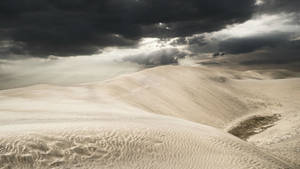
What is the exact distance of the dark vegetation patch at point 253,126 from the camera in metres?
20.3

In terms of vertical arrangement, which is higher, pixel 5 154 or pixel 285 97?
pixel 5 154

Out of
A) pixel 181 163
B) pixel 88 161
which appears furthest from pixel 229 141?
pixel 88 161

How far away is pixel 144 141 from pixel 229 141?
11.1ft

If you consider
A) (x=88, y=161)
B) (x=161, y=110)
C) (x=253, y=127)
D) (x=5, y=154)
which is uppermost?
(x=5, y=154)

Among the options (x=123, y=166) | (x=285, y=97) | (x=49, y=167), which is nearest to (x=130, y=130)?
(x=123, y=166)

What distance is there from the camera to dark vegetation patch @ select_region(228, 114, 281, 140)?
20.3 m

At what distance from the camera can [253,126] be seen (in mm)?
23109

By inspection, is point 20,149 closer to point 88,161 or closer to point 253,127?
point 88,161

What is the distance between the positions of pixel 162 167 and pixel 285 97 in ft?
115

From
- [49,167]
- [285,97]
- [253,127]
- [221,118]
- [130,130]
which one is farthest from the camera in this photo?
[285,97]

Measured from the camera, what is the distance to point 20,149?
680 centimetres

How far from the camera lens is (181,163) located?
7.51 m

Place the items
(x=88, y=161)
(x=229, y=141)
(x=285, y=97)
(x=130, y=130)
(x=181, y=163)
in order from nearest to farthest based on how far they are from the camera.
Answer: (x=88, y=161)
(x=181, y=163)
(x=130, y=130)
(x=229, y=141)
(x=285, y=97)

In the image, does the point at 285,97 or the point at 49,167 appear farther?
the point at 285,97
